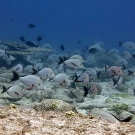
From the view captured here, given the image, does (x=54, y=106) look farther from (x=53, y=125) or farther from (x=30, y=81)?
(x=53, y=125)

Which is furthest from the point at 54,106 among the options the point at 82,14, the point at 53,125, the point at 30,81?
the point at 82,14

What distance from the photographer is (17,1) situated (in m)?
157

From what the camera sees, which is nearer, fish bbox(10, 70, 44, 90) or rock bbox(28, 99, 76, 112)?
rock bbox(28, 99, 76, 112)

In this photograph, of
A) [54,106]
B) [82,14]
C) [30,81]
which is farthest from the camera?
[82,14]

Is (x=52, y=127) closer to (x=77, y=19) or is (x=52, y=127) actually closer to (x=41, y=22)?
(x=41, y=22)

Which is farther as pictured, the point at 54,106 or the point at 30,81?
the point at 30,81

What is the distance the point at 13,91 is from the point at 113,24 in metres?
170

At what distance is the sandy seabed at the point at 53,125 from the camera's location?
2.47 meters

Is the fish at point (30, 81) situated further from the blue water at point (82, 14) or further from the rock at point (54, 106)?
the blue water at point (82, 14)

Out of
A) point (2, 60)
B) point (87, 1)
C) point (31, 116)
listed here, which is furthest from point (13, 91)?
point (87, 1)

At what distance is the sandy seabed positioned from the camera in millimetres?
2472

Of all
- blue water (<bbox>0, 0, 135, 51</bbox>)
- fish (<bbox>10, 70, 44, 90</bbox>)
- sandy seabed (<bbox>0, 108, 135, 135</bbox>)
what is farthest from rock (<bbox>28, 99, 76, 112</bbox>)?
blue water (<bbox>0, 0, 135, 51</bbox>)

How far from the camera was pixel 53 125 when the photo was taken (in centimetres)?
268

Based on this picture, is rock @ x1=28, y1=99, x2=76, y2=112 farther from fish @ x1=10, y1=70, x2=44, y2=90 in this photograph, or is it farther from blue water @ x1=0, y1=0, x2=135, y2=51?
blue water @ x1=0, y1=0, x2=135, y2=51
